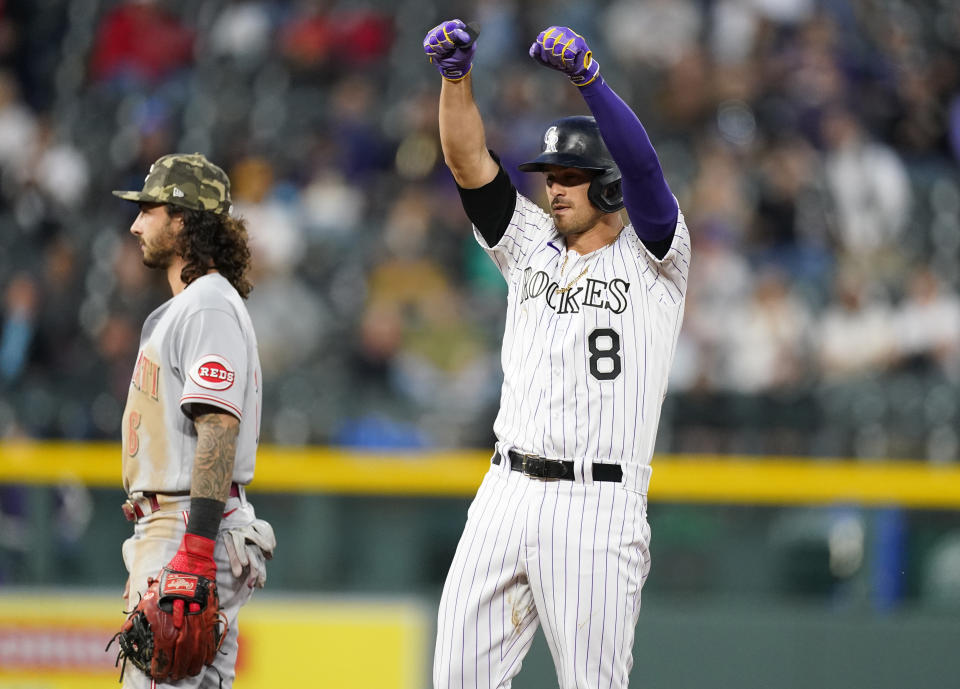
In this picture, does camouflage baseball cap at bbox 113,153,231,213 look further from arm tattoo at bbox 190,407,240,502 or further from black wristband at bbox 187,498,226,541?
black wristband at bbox 187,498,226,541

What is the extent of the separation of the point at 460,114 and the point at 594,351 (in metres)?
0.78

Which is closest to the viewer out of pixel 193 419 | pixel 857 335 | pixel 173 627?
pixel 173 627

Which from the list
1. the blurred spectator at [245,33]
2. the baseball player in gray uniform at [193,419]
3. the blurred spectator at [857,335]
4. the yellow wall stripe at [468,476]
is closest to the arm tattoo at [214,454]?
the baseball player in gray uniform at [193,419]

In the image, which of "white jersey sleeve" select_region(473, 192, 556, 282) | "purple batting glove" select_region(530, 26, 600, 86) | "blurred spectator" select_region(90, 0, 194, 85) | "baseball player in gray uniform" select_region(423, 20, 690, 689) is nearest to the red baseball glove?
"baseball player in gray uniform" select_region(423, 20, 690, 689)

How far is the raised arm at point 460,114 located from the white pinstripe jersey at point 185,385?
768 mm

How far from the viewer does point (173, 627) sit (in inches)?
139

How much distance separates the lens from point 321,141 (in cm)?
1023

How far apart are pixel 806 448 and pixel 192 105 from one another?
19.2 ft

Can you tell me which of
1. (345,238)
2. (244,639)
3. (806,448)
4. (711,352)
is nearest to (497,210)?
(244,639)

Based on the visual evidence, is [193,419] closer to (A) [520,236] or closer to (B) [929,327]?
(A) [520,236]

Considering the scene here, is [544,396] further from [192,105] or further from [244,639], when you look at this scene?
[192,105]

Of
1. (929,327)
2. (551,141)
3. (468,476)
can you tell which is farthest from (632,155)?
(929,327)

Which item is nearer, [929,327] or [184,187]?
[184,187]

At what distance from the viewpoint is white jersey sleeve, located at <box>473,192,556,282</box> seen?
4.14 meters
